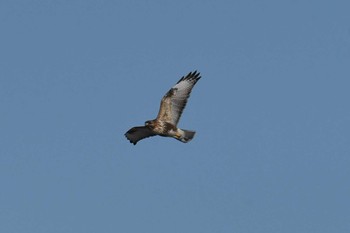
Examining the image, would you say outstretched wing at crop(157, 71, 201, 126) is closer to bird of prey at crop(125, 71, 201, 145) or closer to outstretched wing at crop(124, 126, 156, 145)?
bird of prey at crop(125, 71, 201, 145)

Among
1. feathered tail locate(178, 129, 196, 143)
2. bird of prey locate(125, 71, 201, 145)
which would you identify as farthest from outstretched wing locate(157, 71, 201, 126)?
feathered tail locate(178, 129, 196, 143)

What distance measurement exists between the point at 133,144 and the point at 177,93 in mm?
3080

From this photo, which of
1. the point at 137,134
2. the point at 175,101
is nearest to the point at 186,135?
the point at 175,101

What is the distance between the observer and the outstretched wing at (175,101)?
3162 cm

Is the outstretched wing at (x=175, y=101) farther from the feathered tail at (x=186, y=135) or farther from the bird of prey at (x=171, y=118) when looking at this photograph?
the feathered tail at (x=186, y=135)

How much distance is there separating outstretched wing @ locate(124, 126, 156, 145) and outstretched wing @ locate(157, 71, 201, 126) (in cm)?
102

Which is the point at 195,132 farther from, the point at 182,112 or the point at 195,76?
the point at 195,76

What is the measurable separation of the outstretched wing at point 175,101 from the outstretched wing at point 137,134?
1025 millimetres

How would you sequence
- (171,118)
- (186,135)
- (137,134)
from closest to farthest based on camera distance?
1. (186,135)
2. (171,118)
3. (137,134)

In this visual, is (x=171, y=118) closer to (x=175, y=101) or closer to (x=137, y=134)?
(x=175, y=101)

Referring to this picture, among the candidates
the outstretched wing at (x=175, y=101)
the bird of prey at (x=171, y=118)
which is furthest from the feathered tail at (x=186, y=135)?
the outstretched wing at (x=175, y=101)

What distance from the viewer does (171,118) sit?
31594 millimetres

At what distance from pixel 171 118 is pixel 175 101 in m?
0.91

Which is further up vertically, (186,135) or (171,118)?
(171,118)
